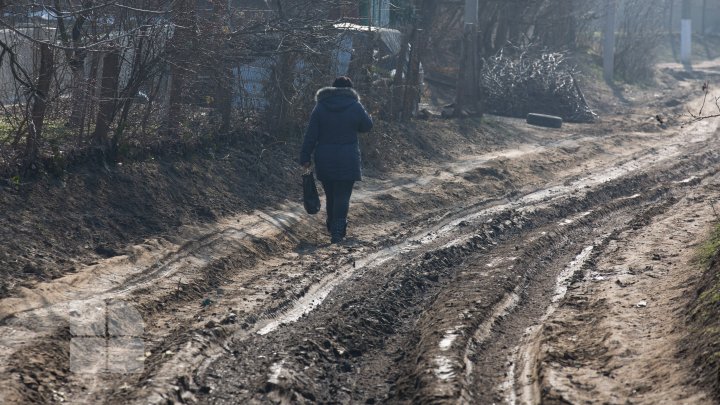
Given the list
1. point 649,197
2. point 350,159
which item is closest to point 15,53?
point 350,159

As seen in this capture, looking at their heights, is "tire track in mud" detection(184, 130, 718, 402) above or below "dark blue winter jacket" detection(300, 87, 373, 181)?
below

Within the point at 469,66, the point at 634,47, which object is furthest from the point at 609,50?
the point at 469,66

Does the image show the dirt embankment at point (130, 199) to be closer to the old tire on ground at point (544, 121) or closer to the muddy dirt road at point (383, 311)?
the muddy dirt road at point (383, 311)

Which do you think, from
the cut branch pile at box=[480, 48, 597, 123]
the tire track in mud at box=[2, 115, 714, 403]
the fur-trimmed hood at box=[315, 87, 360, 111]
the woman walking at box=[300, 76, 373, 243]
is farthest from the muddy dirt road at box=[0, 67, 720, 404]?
the cut branch pile at box=[480, 48, 597, 123]

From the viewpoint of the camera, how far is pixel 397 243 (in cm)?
1139

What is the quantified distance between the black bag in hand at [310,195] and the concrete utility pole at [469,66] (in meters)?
10.4

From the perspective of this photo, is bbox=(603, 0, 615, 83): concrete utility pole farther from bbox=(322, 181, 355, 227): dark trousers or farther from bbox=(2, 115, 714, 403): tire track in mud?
Result: bbox=(322, 181, 355, 227): dark trousers

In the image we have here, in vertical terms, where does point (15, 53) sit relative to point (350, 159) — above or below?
above

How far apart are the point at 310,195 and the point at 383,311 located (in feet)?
11.3

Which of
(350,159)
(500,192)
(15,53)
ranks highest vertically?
(15,53)

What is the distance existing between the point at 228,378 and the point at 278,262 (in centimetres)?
382

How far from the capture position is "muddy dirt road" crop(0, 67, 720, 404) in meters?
6.40

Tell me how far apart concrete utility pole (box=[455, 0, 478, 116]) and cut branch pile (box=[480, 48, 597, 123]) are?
103 inches

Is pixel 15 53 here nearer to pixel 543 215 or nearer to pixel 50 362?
pixel 50 362
